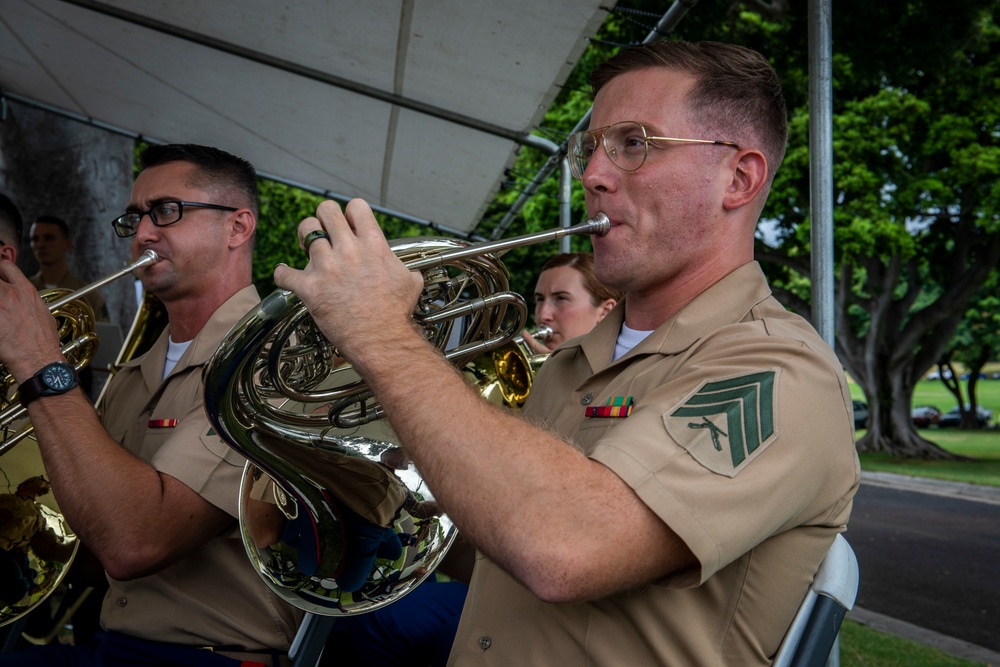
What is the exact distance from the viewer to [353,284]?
1.38m

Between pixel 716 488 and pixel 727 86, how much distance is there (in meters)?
0.84

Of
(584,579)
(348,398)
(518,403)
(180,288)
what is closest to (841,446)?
(584,579)

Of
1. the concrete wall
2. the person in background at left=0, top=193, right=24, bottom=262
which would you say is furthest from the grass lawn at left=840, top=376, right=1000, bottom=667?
the concrete wall

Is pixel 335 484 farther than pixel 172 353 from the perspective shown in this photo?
No

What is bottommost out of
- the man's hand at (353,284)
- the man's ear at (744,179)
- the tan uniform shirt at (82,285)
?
the tan uniform shirt at (82,285)

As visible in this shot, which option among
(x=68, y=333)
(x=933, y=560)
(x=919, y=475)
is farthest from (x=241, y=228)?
(x=919, y=475)

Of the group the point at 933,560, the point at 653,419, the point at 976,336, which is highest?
the point at 653,419

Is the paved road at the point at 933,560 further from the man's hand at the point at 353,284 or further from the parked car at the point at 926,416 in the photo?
the parked car at the point at 926,416

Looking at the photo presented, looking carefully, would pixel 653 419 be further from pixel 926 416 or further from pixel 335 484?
pixel 926 416

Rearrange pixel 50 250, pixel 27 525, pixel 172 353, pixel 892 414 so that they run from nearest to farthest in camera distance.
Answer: pixel 27 525
pixel 172 353
pixel 50 250
pixel 892 414

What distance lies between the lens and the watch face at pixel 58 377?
2.10 m

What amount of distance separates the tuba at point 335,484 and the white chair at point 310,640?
22cm

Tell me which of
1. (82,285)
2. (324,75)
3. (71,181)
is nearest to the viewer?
(324,75)

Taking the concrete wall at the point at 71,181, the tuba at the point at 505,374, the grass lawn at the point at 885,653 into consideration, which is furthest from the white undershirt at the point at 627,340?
the concrete wall at the point at 71,181
